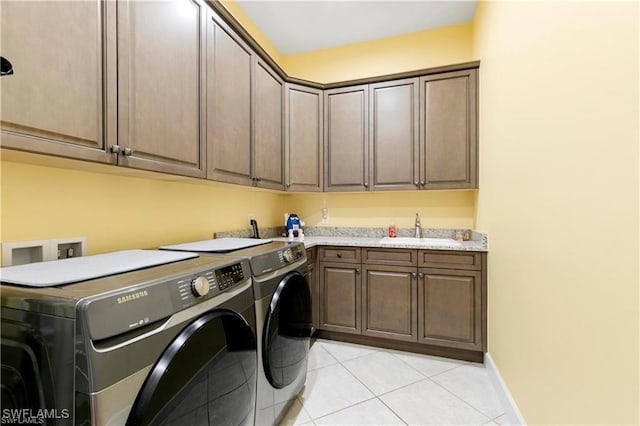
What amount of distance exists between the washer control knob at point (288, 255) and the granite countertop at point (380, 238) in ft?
2.63

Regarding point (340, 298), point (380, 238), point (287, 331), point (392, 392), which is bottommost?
point (392, 392)

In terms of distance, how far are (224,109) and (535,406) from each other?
7.10 ft

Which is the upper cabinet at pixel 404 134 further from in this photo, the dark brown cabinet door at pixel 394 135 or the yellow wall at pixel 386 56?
the yellow wall at pixel 386 56

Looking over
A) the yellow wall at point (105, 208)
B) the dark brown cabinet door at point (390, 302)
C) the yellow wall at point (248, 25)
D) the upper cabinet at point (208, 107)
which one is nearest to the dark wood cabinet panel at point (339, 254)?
the dark brown cabinet door at point (390, 302)

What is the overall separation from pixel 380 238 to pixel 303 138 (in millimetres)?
1206

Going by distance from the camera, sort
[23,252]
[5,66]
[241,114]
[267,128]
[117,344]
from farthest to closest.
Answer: [267,128] < [241,114] < [23,252] < [5,66] < [117,344]

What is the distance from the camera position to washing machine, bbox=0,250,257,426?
0.60 m

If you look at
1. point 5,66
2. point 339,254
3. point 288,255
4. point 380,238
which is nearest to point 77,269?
point 5,66

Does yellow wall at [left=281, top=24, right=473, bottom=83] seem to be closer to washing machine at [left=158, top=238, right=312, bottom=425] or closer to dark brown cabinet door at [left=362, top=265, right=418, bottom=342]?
dark brown cabinet door at [left=362, top=265, right=418, bottom=342]

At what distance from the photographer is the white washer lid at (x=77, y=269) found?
0.74m

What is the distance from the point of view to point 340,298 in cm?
246

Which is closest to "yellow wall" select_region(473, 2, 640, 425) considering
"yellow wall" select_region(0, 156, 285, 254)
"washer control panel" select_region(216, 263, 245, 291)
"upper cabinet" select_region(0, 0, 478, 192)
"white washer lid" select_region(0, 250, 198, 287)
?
"upper cabinet" select_region(0, 0, 478, 192)

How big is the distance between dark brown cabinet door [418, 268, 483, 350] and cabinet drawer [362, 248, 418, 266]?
115mm

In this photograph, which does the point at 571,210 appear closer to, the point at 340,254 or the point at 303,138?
the point at 340,254
